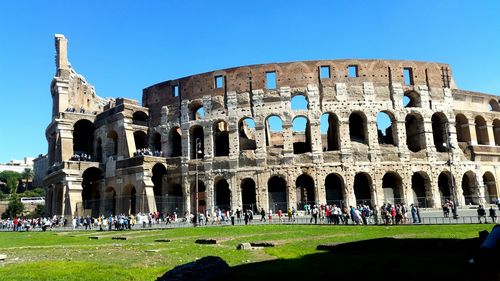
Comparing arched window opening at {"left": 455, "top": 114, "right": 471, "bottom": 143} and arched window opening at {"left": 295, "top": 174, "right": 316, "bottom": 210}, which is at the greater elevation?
arched window opening at {"left": 455, "top": 114, "right": 471, "bottom": 143}

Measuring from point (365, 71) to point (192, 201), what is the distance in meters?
18.7

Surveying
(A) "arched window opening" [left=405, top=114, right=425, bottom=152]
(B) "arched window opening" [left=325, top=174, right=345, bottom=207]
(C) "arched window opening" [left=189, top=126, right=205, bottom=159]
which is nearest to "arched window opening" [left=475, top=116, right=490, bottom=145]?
(A) "arched window opening" [left=405, top=114, right=425, bottom=152]

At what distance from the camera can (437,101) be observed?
37.5 m

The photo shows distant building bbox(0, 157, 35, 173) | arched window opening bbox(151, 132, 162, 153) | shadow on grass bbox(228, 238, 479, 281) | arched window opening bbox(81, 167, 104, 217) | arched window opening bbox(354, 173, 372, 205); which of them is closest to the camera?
shadow on grass bbox(228, 238, 479, 281)

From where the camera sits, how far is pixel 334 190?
36250 millimetres

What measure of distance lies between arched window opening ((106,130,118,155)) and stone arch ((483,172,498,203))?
114 feet

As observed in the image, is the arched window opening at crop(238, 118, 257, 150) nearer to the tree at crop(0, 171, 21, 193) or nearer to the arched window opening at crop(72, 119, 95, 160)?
the arched window opening at crop(72, 119, 95, 160)

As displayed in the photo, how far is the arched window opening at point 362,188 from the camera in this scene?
35625mm

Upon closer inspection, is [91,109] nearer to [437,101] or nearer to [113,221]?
[113,221]

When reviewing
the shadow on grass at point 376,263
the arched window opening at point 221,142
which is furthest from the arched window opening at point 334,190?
the shadow on grass at point 376,263

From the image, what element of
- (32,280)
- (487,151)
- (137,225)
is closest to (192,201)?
(137,225)

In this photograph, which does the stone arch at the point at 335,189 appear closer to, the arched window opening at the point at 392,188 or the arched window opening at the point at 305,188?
the arched window opening at the point at 305,188

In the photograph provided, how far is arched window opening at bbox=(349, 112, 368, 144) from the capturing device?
36.6m

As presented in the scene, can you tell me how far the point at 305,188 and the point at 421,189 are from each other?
33.1ft
